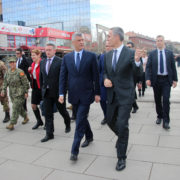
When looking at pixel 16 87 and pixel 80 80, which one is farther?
pixel 16 87

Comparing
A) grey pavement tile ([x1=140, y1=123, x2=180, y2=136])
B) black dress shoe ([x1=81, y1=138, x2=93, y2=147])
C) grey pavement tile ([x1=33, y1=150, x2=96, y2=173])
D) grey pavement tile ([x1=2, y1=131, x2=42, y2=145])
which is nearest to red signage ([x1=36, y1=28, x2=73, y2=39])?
grey pavement tile ([x1=2, y1=131, x2=42, y2=145])

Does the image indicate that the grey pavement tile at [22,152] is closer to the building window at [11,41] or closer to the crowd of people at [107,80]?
the crowd of people at [107,80]

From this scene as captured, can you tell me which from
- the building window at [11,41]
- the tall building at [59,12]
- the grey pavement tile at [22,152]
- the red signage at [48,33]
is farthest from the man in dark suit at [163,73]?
the tall building at [59,12]

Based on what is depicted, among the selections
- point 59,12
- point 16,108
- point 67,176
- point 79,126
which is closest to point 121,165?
point 67,176

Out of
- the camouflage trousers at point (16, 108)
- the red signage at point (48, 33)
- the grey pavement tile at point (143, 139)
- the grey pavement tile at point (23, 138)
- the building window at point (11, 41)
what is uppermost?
the red signage at point (48, 33)

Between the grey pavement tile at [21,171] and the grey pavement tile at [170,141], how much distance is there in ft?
6.90

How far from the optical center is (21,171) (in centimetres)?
343

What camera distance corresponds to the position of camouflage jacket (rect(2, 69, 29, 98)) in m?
5.55

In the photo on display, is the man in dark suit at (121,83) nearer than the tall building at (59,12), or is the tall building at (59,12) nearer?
the man in dark suit at (121,83)

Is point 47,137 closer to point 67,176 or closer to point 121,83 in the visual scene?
point 67,176

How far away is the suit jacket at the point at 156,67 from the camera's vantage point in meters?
5.07

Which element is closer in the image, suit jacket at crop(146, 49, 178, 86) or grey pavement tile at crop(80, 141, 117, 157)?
grey pavement tile at crop(80, 141, 117, 157)

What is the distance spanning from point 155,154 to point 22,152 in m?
2.28

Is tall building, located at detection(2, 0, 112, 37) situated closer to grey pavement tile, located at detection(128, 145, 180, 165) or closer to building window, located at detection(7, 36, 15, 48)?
building window, located at detection(7, 36, 15, 48)
